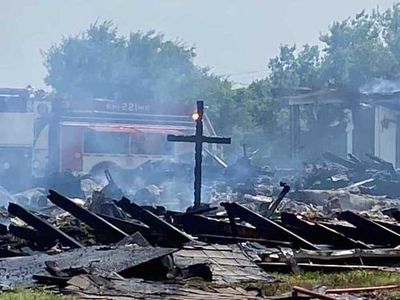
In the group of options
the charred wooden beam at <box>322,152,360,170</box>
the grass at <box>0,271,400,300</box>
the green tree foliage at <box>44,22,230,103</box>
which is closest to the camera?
the grass at <box>0,271,400,300</box>

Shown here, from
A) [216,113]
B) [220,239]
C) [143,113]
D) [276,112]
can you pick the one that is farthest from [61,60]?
[220,239]

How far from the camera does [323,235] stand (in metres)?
12.5

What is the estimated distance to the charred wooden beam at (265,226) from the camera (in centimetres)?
1179

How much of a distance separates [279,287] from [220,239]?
3.29 m

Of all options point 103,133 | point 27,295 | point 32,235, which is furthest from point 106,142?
point 27,295

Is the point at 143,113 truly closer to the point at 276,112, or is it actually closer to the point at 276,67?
the point at 276,112

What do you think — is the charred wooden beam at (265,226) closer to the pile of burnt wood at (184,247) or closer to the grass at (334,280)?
the pile of burnt wood at (184,247)

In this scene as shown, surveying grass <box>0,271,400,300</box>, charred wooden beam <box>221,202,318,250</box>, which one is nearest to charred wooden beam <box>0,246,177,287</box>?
grass <box>0,271,400,300</box>

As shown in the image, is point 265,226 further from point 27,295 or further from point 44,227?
point 27,295

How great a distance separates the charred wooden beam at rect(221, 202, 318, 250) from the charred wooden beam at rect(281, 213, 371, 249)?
0.53 m

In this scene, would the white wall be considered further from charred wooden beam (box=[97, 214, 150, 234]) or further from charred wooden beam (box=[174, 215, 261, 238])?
charred wooden beam (box=[97, 214, 150, 234])

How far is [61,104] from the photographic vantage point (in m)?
39.6

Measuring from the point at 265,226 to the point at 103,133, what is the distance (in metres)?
28.8

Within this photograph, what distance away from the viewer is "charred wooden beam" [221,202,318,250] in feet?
38.7
